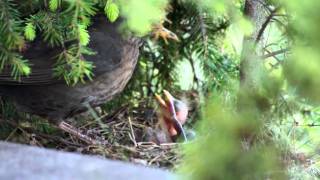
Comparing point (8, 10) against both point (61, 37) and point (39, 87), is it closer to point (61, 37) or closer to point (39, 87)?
point (61, 37)

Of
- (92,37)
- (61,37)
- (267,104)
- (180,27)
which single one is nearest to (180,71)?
(180,27)

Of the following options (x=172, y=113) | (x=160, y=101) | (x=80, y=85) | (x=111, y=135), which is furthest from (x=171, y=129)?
(x=80, y=85)

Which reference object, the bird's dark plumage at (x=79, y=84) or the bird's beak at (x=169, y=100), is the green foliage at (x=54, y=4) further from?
the bird's beak at (x=169, y=100)

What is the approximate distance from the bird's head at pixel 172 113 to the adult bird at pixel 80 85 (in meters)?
0.34

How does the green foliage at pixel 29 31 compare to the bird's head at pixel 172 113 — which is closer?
the green foliage at pixel 29 31

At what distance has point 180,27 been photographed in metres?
3.84

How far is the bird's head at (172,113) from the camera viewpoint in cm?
373

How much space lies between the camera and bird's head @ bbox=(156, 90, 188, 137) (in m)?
3.73

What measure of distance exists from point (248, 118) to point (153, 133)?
8.53 feet

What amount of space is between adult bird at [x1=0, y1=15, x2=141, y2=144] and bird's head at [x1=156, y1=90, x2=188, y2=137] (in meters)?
0.34

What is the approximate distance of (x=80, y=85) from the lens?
3.43 metres

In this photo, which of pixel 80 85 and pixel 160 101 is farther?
pixel 160 101

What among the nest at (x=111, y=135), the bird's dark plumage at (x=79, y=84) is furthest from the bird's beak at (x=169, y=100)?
the bird's dark plumage at (x=79, y=84)

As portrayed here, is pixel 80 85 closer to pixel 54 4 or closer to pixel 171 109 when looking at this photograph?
pixel 171 109
